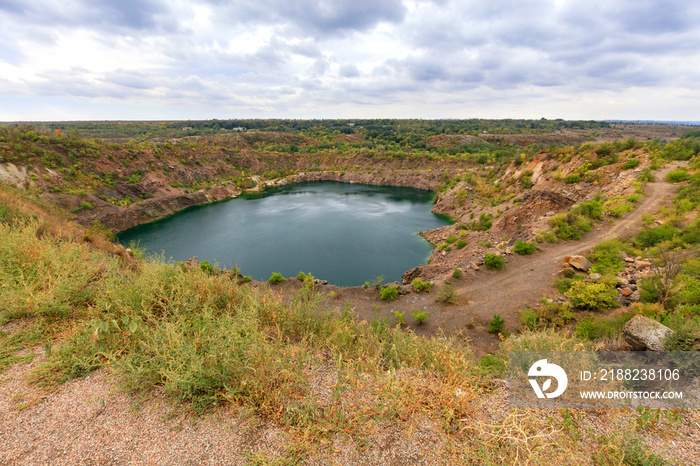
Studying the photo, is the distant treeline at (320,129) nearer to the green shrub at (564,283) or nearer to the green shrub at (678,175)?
the green shrub at (678,175)

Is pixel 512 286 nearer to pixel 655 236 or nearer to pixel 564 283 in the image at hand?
pixel 564 283

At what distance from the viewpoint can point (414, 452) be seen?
133 inches

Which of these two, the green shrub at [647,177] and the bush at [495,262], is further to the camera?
the green shrub at [647,177]

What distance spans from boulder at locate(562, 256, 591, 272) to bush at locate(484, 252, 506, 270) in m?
2.83

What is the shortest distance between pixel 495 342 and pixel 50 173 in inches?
1730

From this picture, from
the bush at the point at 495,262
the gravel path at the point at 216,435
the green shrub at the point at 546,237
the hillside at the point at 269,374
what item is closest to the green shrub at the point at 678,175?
the hillside at the point at 269,374

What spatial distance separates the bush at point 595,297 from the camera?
10.7 m

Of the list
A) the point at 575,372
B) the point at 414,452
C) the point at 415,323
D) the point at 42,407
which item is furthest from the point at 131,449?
the point at 415,323

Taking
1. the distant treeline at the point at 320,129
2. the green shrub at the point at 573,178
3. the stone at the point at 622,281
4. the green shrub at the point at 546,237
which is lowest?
the stone at the point at 622,281

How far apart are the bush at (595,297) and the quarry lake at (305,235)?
32.7ft

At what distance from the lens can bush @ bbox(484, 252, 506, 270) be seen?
606 inches

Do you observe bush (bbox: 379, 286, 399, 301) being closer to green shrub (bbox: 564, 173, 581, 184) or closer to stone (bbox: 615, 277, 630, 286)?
stone (bbox: 615, 277, 630, 286)

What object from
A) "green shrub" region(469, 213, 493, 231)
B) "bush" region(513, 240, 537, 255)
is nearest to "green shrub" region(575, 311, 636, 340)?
"bush" region(513, 240, 537, 255)

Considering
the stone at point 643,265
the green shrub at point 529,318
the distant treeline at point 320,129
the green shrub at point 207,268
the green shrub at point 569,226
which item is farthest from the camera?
the distant treeline at point 320,129
